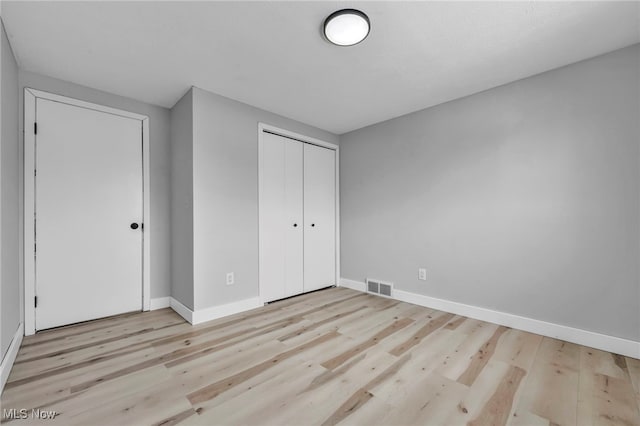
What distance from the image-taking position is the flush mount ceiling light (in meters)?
1.69

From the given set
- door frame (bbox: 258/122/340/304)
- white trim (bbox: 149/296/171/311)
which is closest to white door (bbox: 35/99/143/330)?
white trim (bbox: 149/296/171/311)

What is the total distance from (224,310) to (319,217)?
1.74 meters

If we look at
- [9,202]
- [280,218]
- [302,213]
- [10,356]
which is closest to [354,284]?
[302,213]

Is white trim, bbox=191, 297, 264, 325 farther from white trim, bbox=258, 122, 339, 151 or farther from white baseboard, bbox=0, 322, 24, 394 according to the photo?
A: white trim, bbox=258, 122, 339, 151

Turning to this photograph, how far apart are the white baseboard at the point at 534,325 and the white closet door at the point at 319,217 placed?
1072mm

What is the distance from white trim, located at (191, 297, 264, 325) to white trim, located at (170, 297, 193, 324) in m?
0.06

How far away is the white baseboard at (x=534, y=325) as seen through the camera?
2.03 metres

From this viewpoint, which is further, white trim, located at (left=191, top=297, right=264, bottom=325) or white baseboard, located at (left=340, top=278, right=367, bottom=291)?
white baseboard, located at (left=340, top=278, right=367, bottom=291)

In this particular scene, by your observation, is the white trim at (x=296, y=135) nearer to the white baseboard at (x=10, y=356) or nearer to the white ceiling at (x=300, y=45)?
the white ceiling at (x=300, y=45)

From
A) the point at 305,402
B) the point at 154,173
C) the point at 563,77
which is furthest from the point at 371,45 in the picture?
the point at 154,173

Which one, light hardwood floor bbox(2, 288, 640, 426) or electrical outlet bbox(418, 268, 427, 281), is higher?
electrical outlet bbox(418, 268, 427, 281)

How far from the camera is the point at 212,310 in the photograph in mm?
2705

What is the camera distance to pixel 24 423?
1.34 m

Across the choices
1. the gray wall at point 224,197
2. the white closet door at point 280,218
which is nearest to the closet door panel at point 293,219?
the white closet door at point 280,218
